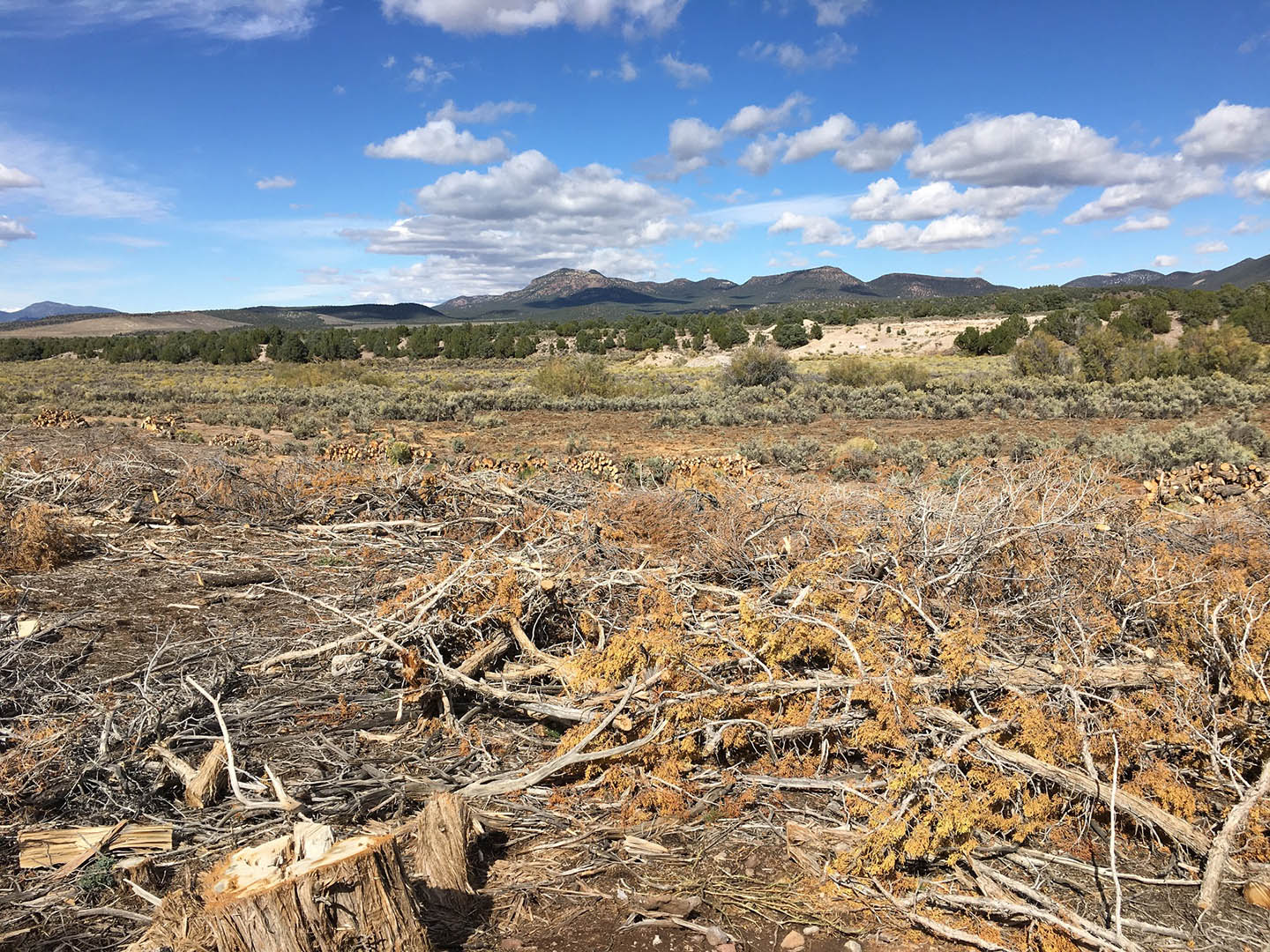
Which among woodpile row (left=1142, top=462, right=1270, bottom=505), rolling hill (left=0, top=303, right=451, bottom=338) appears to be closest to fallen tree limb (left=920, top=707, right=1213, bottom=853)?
woodpile row (left=1142, top=462, right=1270, bottom=505)

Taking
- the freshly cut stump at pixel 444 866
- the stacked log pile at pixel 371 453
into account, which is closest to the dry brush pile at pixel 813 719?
the freshly cut stump at pixel 444 866

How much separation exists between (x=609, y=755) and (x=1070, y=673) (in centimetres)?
214

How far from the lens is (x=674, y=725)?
139 inches

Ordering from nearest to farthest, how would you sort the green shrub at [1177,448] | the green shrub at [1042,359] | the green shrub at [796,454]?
1. the green shrub at [1177,448]
2. the green shrub at [796,454]
3. the green shrub at [1042,359]

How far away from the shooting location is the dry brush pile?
2885mm

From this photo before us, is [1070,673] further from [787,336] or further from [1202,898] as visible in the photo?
[787,336]

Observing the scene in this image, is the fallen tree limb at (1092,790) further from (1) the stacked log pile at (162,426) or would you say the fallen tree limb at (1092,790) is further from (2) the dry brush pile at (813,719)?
(1) the stacked log pile at (162,426)

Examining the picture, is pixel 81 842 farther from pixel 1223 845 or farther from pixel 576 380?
pixel 576 380

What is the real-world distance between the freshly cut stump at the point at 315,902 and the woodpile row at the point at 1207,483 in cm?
905

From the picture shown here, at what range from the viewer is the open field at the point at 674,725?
271 cm

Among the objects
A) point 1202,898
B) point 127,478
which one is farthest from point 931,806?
point 127,478

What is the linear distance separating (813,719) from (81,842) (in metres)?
3.07

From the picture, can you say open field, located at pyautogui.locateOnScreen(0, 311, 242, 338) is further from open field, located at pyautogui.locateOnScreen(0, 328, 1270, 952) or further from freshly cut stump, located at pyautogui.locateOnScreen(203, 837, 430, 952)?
freshly cut stump, located at pyautogui.locateOnScreen(203, 837, 430, 952)

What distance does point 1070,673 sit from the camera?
3438mm
